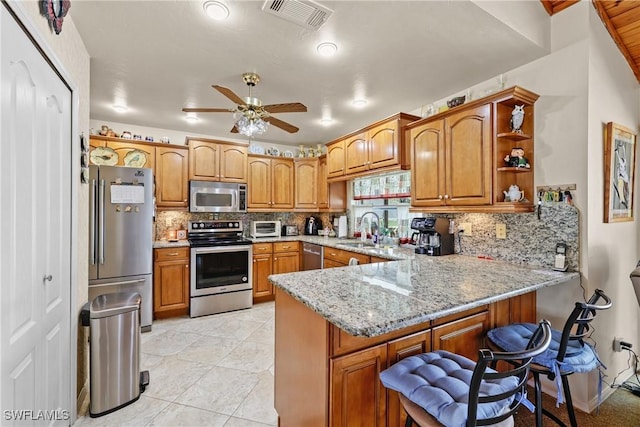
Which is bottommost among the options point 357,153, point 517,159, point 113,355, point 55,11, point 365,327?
point 113,355

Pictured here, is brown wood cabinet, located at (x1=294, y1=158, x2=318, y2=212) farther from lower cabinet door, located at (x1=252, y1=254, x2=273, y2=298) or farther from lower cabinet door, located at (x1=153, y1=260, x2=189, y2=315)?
lower cabinet door, located at (x1=153, y1=260, x2=189, y2=315)

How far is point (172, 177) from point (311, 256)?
2.21 meters

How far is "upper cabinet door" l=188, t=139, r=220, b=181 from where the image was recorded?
3992 mm

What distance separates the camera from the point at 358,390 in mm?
1283

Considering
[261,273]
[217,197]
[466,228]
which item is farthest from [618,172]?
[217,197]

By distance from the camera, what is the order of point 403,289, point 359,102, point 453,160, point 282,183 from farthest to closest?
point 282,183
point 359,102
point 453,160
point 403,289

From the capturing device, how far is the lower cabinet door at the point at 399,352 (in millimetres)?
1362

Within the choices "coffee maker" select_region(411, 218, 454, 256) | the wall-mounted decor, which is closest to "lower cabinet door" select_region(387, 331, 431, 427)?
"coffee maker" select_region(411, 218, 454, 256)

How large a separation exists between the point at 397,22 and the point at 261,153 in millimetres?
3083

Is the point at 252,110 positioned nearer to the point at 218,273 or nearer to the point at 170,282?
the point at 218,273

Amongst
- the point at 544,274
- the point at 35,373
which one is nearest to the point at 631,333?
the point at 544,274

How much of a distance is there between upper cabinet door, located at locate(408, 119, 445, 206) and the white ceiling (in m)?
0.45

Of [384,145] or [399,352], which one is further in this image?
[384,145]

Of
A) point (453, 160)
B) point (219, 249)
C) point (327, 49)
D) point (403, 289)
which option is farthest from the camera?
point (219, 249)
